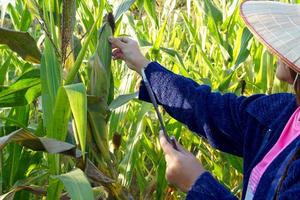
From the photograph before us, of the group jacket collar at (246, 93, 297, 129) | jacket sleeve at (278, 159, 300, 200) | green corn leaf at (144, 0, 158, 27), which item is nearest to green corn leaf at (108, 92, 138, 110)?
jacket collar at (246, 93, 297, 129)

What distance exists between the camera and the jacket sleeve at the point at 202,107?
114 cm

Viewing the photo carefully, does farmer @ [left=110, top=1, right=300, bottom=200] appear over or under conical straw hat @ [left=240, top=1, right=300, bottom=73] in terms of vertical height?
under

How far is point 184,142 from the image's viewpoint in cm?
168

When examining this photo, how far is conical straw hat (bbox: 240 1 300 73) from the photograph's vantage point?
873 millimetres

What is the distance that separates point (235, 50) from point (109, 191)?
611 millimetres

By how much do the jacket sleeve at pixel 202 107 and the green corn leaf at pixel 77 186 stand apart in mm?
325

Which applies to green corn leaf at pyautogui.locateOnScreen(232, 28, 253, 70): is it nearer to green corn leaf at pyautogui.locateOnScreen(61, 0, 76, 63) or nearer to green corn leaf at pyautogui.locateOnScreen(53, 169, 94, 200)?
green corn leaf at pyautogui.locateOnScreen(61, 0, 76, 63)

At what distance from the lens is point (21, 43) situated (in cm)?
104

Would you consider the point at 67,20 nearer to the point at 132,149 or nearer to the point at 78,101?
the point at 78,101

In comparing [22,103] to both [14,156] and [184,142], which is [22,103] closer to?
[14,156]

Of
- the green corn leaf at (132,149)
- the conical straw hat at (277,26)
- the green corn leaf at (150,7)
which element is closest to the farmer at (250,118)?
the conical straw hat at (277,26)

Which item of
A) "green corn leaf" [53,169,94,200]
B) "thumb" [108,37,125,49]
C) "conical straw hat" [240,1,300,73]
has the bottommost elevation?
"green corn leaf" [53,169,94,200]

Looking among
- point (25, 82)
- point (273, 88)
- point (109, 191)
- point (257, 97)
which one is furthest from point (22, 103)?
point (273, 88)

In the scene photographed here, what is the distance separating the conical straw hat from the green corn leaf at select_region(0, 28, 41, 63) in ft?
1.16
